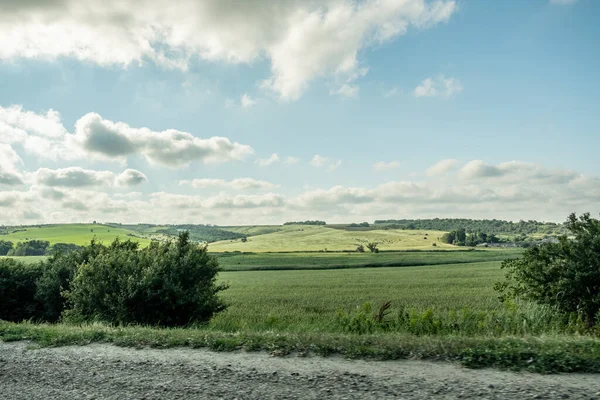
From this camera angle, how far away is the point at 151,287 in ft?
→ 51.3

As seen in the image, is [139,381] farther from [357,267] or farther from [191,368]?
[357,267]

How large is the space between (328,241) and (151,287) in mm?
120284

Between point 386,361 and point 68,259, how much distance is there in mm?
19888

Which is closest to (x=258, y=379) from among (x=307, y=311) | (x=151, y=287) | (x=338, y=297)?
(x=151, y=287)

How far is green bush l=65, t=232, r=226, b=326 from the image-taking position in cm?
1562

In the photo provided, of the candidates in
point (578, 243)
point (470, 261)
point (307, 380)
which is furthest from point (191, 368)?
point (470, 261)

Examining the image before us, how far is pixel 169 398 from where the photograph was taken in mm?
6254

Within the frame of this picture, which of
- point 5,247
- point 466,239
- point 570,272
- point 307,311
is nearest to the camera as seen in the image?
point 570,272

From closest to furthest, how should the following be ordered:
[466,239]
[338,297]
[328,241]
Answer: [338,297] < [466,239] < [328,241]

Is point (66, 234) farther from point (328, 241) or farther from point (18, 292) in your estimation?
point (18, 292)

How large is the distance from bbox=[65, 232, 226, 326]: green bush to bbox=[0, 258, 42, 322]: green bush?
6052 mm

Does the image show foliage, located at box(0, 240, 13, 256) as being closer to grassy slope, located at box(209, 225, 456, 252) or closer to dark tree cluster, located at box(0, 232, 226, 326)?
grassy slope, located at box(209, 225, 456, 252)

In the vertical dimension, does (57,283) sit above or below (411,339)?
below

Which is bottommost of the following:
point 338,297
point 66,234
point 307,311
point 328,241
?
point 338,297
